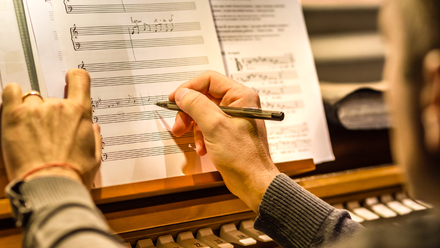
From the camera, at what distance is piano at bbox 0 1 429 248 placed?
783 mm

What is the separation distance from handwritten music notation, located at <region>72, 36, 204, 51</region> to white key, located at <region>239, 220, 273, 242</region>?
0.52 metres

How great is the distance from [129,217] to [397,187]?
87cm

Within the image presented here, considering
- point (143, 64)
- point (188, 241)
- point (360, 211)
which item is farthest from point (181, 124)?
point (360, 211)

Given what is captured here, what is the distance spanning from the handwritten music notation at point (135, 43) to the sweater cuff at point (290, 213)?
1.44ft

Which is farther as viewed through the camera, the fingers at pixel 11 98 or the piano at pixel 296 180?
the piano at pixel 296 180

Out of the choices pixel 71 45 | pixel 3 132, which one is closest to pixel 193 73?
pixel 71 45

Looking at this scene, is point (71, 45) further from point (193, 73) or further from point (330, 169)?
point (330, 169)

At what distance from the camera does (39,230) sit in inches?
18.5

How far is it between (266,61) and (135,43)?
0.40 metres

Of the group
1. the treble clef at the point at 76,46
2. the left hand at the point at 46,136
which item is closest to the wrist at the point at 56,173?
the left hand at the point at 46,136

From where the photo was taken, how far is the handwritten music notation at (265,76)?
3.17 feet

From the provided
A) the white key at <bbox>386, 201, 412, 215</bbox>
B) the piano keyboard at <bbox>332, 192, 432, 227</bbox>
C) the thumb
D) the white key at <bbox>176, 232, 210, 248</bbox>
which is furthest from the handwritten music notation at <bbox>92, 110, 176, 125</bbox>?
the white key at <bbox>386, 201, 412, 215</bbox>

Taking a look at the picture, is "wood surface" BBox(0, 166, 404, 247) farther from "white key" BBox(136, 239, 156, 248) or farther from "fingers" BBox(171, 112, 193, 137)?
"fingers" BBox(171, 112, 193, 137)

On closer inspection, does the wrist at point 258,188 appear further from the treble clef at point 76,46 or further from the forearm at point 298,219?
the treble clef at point 76,46
